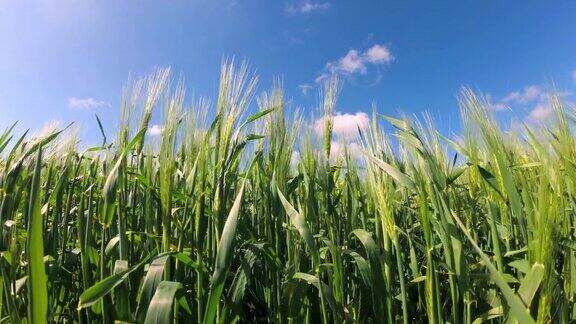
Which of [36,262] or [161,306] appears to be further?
[161,306]

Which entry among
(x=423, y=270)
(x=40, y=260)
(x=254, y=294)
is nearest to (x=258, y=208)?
(x=254, y=294)

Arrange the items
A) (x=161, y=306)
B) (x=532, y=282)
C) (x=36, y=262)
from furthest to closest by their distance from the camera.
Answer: (x=161, y=306) → (x=532, y=282) → (x=36, y=262)

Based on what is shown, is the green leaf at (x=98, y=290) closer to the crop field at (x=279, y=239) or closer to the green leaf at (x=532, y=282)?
the crop field at (x=279, y=239)

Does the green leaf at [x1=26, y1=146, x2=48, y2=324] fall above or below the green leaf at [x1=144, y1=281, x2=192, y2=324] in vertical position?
above

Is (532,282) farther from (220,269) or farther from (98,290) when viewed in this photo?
(98,290)

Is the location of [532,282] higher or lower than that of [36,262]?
lower

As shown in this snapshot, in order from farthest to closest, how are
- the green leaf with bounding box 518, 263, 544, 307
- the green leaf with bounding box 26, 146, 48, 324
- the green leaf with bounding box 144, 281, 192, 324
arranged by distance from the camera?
the green leaf with bounding box 144, 281, 192, 324 < the green leaf with bounding box 518, 263, 544, 307 < the green leaf with bounding box 26, 146, 48, 324

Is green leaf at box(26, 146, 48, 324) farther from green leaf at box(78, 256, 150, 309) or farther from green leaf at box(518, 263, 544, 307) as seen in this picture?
green leaf at box(518, 263, 544, 307)

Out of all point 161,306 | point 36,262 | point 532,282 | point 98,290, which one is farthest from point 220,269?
point 532,282

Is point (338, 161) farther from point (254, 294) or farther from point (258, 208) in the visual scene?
point (254, 294)

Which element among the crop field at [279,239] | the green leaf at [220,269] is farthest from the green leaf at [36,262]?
the green leaf at [220,269]

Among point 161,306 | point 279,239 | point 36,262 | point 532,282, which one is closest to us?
point 36,262

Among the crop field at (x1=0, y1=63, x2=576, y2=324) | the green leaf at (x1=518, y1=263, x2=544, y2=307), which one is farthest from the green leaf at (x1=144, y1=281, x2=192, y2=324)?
the green leaf at (x1=518, y1=263, x2=544, y2=307)

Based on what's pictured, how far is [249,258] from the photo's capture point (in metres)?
1.61
